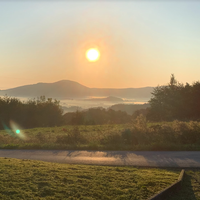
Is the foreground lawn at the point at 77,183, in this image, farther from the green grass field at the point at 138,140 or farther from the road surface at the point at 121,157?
the green grass field at the point at 138,140

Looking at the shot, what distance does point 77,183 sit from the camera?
18.2ft

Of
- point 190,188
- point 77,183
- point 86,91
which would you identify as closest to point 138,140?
point 190,188

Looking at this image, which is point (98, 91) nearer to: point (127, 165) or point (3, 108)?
point (3, 108)

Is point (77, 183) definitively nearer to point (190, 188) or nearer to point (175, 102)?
point (190, 188)

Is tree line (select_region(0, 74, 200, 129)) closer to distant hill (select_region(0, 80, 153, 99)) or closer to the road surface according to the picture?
the road surface

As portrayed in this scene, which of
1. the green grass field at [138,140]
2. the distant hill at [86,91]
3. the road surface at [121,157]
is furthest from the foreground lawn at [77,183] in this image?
the distant hill at [86,91]

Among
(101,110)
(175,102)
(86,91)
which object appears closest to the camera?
(175,102)

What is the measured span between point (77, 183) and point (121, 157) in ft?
13.2

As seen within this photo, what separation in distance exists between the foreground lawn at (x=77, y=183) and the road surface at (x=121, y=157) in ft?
4.72

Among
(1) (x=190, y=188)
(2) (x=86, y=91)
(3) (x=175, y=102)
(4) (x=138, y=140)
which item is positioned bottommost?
(1) (x=190, y=188)

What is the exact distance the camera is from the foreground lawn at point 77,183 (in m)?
4.86

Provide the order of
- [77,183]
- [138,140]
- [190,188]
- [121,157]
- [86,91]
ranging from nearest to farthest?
[77,183]
[190,188]
[121,157]
[138,140]
[86,91]

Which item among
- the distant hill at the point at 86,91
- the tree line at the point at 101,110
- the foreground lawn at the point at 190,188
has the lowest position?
the foreground lawn at the point at 190,188

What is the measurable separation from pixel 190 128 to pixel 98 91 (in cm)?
8334
